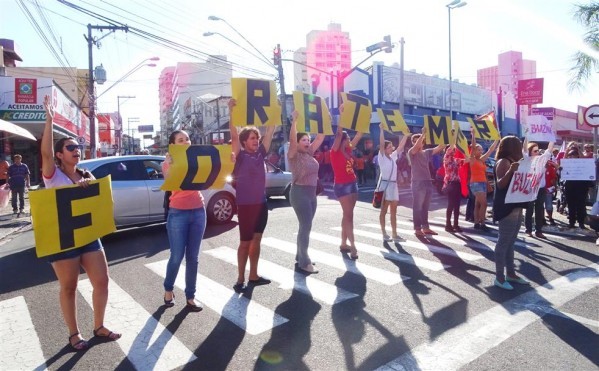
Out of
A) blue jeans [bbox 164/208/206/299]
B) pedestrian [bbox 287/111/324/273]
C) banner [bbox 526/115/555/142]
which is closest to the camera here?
blue jeans [bbox 164/208/206/299]

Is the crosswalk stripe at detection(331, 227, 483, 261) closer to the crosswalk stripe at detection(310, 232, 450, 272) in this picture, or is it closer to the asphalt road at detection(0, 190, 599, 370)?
the asphalt road at detection(0, 190, 599, 370)

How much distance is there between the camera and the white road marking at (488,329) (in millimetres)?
3203

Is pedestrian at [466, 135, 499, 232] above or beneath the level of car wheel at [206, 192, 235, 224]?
above

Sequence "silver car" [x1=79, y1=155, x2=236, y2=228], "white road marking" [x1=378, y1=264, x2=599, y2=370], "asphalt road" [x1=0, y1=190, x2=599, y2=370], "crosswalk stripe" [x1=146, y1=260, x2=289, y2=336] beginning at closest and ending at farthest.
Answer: "white road marking" [x1=378, y1=264, x2=599, y2=370]
"asphalt road" [x1=0, y1=190, x2=599, y2=370]
"crosswalk stripe" [x1=146, y1=260, x2=289, y2=336]
"silver car" [x1=79, y1=155, x2=236, y2=228]

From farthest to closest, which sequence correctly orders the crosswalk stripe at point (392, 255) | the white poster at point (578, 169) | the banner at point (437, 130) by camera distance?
the white poster at point (578, 169), the banner at point (437, 130), the crosswalk stripe at point (392, 255)

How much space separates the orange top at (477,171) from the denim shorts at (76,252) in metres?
6.99

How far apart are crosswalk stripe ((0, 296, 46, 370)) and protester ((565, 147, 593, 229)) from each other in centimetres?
915

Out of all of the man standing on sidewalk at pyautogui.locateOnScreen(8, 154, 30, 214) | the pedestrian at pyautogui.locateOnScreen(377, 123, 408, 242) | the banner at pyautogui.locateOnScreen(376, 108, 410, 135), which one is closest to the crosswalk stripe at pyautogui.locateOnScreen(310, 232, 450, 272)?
the pedestrian at pyautogui.locateOnScreen(377, 123, 408, 242)

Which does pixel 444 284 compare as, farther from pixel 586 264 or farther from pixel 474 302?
pixel 586 264

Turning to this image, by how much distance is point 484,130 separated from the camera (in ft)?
30.1

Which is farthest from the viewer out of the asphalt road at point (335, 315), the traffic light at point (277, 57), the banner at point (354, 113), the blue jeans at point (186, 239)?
the traffic light at point (277, 57)

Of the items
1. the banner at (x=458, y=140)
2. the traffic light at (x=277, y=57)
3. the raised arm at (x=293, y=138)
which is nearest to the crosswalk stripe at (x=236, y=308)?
the raised arm at (x=293, y=138)

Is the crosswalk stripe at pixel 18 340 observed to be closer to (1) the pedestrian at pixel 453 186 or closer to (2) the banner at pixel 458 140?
(1) the pedestrian at pixel 453 186

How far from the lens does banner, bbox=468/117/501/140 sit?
902cm
